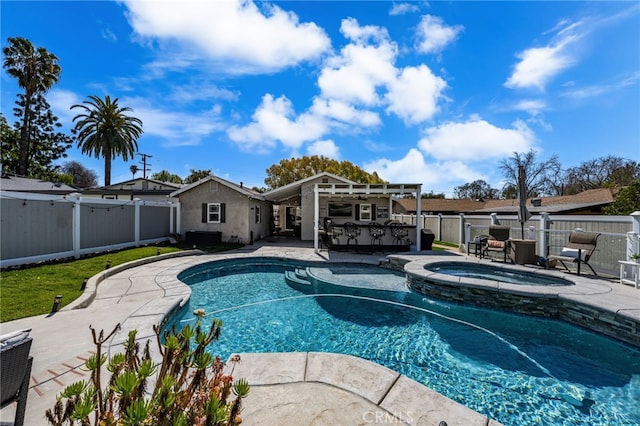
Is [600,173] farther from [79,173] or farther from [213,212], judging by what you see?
[79,173]

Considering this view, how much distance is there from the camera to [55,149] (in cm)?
3641

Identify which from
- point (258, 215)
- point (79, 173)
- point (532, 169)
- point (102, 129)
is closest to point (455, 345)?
point (258, 215)

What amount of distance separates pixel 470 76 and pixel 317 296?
12.7 metres

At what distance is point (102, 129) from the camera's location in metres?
24.3

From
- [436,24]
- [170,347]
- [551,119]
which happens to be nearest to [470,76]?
[436,24]

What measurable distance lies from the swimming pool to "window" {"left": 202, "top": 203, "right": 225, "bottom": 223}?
1162 centimetres

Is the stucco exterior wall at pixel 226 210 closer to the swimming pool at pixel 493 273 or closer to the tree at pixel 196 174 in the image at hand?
the swimming pool at pixel 493 273

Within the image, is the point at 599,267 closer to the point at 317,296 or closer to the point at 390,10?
the point at 317,296

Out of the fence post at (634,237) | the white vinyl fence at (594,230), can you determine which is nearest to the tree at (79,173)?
the white vinyl fence at (594,230)

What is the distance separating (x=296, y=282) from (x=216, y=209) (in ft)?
30.0

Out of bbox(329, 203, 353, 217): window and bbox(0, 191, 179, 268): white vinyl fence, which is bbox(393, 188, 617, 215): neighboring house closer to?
bbox(329, 203, 353, 217): window

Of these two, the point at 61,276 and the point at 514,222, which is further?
the point at 514,222

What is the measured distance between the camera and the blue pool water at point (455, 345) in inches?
137

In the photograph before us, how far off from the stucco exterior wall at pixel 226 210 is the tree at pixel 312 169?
23.2 metres
